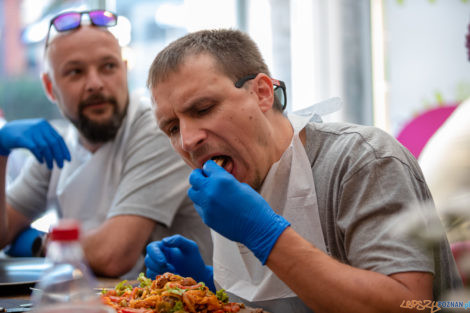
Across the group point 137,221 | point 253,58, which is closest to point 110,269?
point 137,221

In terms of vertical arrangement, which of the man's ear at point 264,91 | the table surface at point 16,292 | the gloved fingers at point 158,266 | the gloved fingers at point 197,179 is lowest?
the table surface at point 16,292

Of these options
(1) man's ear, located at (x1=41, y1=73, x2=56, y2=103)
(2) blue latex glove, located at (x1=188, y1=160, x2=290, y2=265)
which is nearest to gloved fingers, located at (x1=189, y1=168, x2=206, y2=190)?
(2) blue latex glove, located at (x1=188, y1=160, x2=290, y2=265)


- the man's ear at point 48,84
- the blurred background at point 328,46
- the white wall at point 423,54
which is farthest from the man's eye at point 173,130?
the white wall at point 423,54

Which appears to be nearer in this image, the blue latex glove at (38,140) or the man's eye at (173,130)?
the man's eye at (173,130)

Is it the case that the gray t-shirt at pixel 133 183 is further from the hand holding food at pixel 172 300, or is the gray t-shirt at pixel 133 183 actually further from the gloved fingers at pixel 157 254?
the hand holding food at pixel 172 300

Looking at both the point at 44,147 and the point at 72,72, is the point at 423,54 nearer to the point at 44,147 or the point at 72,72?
the point at 72,72

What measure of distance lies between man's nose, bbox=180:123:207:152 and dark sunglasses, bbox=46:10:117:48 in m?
1.19

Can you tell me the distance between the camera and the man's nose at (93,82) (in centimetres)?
211

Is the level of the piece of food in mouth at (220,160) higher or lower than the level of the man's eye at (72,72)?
lower

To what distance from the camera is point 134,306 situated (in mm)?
1029

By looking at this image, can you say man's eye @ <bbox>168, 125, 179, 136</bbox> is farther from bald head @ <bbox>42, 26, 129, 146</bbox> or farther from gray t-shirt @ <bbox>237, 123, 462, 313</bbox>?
bald head @ <bbox>42, 26, 129, 146</bbox>

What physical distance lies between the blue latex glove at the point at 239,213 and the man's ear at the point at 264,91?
257mm

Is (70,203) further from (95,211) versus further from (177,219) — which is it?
(177,219)

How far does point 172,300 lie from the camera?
1003 mm
